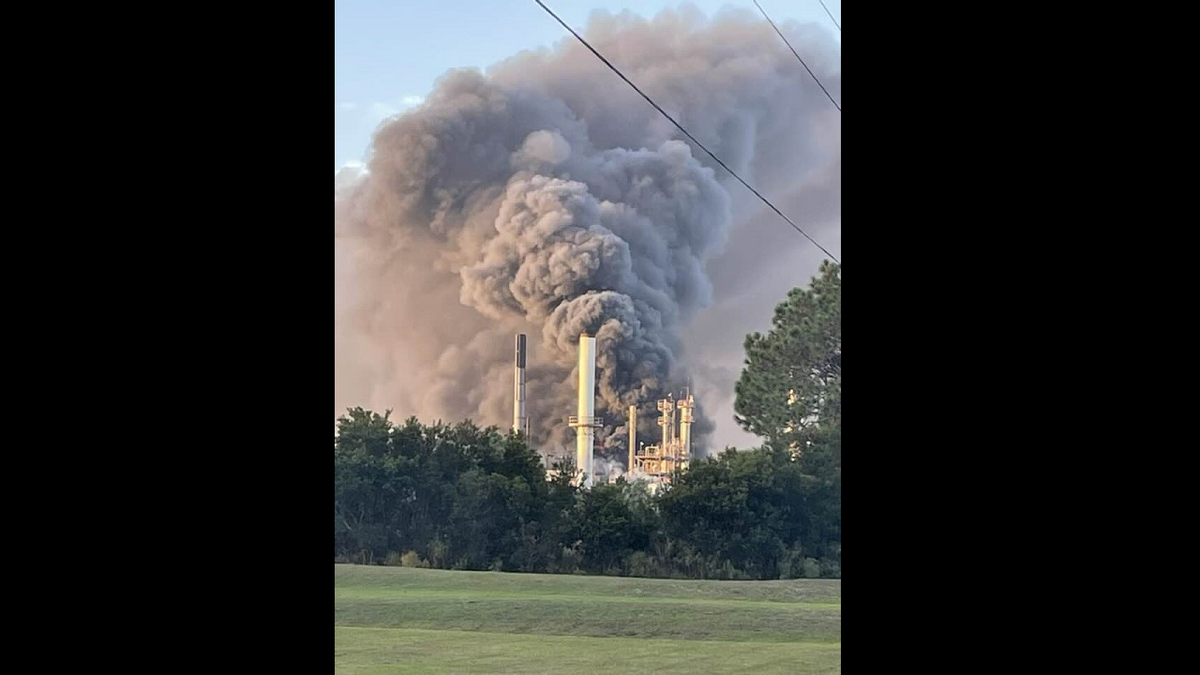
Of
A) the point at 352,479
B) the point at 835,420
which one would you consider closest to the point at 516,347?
the point at 352,479

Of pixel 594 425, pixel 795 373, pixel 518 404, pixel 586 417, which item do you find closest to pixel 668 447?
pixel 594 425

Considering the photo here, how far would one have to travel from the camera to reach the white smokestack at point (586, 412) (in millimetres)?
11883

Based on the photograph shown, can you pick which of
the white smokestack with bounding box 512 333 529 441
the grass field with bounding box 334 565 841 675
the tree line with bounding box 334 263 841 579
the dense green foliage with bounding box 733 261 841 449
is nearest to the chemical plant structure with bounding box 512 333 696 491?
the white smokestack with bounding box 512 333 529 441

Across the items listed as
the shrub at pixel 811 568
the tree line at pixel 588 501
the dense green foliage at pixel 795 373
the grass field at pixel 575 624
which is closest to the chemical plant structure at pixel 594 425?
the tree line at pixel 588 501

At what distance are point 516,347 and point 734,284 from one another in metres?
2.30

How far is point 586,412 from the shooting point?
39.0 feet

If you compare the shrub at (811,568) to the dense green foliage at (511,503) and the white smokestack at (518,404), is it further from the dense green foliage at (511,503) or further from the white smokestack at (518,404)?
the white smokestack at (518,404)

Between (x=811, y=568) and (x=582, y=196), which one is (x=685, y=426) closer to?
(x=811, y=568)

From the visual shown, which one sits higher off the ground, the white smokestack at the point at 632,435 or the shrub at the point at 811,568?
the white smokestack at the point at 632,435

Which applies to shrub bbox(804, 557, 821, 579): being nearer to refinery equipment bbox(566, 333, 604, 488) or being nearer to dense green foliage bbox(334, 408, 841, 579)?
dense green foliage bbox(334, 408, 841, 579)

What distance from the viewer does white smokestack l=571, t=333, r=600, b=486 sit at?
11883 mm

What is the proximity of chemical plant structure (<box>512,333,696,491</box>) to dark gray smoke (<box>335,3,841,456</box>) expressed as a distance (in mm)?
136

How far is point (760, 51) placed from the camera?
41.2 ft
